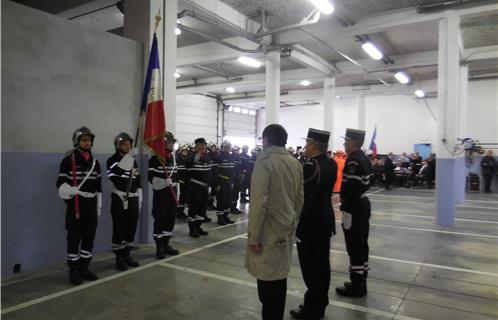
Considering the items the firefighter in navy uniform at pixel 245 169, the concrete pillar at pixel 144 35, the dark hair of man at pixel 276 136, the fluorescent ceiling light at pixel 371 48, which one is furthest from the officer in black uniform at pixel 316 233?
the fluorescent ceiling light at pixel 371 48

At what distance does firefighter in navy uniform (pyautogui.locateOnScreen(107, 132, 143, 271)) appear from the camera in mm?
4715

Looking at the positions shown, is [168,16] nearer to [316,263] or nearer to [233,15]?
[233,15]

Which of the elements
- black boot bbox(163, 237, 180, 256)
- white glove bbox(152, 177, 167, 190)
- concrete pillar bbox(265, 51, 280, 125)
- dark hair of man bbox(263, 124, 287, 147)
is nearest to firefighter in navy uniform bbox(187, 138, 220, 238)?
black boot bbox(163, 237, 180, 256)

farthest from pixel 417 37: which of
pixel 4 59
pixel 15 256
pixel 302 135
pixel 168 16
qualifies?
pixel 302 135

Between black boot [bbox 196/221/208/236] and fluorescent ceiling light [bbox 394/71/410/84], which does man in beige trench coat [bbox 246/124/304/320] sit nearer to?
black boot [bbox 196/221/208/236]

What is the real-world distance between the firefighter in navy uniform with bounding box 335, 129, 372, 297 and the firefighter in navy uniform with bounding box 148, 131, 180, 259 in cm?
264

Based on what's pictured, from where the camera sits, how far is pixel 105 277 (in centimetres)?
443

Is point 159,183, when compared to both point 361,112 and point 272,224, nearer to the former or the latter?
point 272,224

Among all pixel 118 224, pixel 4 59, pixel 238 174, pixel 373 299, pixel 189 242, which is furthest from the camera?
pixel 238 174

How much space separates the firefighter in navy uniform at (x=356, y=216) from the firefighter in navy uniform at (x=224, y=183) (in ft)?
13.7

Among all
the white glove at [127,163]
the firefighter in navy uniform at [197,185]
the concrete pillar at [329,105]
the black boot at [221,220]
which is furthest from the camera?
the concrete pillar at [329,105]

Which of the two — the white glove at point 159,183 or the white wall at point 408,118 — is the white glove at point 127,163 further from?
the white wall at point 408,118

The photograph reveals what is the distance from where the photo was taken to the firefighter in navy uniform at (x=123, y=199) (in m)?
4.71

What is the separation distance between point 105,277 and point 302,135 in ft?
68.1
